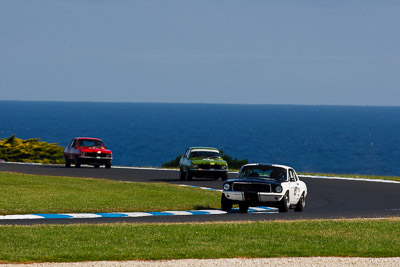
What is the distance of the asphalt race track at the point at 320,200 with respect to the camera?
22.0 metres

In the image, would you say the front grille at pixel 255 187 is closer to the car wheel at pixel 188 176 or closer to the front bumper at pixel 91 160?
the car wheel at pixel 188 176

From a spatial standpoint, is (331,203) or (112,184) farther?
(112,184)

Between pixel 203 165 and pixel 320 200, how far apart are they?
827 centimetres

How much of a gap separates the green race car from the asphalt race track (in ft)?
1.49

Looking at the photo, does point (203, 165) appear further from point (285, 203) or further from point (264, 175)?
point (285, 203)

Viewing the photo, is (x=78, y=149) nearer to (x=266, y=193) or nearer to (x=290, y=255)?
(x=266, y=193)

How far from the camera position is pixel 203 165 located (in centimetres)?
3694

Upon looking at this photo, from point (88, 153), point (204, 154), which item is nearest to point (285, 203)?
point (204, 154)

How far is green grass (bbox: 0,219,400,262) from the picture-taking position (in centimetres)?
1444

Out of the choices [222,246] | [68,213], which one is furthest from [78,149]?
[222,246]

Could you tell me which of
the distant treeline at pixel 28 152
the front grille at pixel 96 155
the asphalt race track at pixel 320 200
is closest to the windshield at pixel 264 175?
the asphalt race track at pixel 320 200

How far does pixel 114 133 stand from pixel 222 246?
183 m

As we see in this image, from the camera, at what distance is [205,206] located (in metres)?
26.3

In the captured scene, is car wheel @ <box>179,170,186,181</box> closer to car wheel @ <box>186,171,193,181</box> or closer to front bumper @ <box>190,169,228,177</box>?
car wheel @ <box>186,171,193,181</box>
